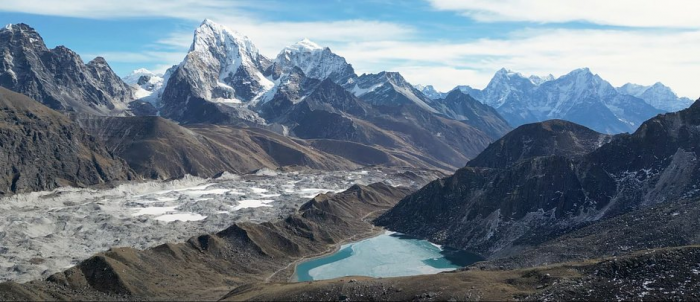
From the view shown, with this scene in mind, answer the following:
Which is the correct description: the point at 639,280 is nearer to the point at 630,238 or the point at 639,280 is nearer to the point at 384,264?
the point at 630,238

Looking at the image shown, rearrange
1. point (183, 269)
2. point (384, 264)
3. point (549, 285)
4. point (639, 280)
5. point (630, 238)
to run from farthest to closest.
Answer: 1. point (384, 264)
2. point (183, 269)
3. point (630, 238)
4. point (549, 285)
5. point (639, 280)

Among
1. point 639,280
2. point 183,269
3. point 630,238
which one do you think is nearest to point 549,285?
point 639,280

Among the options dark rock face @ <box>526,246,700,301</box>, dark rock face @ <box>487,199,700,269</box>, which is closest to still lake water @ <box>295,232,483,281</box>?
dark rock face @ <box>487,199,700,269</box>

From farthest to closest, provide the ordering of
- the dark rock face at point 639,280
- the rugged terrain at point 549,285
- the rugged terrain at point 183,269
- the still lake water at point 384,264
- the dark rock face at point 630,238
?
the still lake water at point 384,264
the dark rock face at point 630,238
the rugged terrain at point 183,269
the rugged terrain at point 549,285
the dark rock face at point 639,280

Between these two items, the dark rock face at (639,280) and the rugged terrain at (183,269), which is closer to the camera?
the dark rock face at (639,280)

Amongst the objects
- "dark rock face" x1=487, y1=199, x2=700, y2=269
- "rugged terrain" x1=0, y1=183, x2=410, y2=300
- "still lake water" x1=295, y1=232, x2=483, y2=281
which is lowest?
"still lake water" x1=295, y1=232, x2=483, y2=281

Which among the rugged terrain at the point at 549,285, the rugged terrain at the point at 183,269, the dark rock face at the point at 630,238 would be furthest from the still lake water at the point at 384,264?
the rugged terrain at the point at 549,285

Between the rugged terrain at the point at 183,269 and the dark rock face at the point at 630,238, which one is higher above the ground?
the dark rock face at the point at 630,238

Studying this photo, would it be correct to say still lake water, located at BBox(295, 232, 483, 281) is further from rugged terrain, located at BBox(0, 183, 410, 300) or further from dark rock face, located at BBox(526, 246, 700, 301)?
dark rock face, located at BBox(526, 246, 700, 301)

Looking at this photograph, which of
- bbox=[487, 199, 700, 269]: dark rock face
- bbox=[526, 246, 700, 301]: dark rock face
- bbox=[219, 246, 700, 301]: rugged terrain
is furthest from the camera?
bbox=[487, 199, 700, 269]: dark rock face

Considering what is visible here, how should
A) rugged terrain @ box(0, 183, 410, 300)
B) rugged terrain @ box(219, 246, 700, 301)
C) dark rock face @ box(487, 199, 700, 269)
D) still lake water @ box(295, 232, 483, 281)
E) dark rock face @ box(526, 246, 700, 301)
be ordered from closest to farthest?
dark rock face @ box(526, 246, 700, 301) < rugged terrain @ box(219, 246, 700, 301) < rugged terrain @ box(0, 183, 410, 300) < dark rock face @ box(487, 199, 700, 269) < still lake water @ box(295, 232, 483, 281)

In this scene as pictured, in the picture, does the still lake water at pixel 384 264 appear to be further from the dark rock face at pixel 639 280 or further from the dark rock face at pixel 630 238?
the dark rock face at pixel 639 280

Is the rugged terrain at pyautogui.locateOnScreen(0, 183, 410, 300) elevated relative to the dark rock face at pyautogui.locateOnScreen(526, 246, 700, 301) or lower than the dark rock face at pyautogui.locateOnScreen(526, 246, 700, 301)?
lower

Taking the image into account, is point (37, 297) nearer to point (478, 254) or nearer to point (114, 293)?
point (114, 293)
